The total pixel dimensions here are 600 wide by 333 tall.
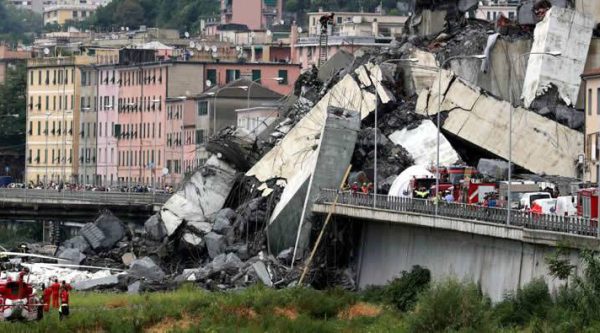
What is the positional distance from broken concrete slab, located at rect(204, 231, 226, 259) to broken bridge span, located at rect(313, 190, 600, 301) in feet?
30.1

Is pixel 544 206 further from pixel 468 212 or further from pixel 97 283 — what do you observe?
pixel 97 283

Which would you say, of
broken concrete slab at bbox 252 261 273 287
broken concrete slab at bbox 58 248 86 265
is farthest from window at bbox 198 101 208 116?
broken concrete slab at bbox 252 261 273 287

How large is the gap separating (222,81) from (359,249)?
285 feet

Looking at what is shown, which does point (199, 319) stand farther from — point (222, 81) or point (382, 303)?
point (222, 81)

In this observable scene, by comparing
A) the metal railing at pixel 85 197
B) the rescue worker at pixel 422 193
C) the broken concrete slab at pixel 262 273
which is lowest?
the broken concrete slab at pixel 262 273

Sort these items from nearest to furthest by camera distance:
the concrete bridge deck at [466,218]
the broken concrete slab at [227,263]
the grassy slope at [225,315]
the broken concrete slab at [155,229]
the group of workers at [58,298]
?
the concrete bridge deck at [466,218] < the grassy slope at [225,315] < the group of workers at [58,298] < the broken concrete slab at [227,263] < the broken concrete slab at [155,229]

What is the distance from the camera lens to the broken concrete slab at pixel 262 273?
113562 mm

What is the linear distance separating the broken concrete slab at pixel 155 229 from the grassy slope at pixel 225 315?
23973 mm

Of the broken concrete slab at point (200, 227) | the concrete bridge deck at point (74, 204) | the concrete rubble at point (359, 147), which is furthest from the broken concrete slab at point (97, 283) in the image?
the concrete bridge deck at point (74, 204)

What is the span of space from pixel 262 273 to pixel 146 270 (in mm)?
8882

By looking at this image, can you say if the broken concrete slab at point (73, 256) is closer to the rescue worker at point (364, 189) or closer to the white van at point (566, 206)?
the rescue worker at point (364, 189)

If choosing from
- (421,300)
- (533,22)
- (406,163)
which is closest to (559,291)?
(421,300)

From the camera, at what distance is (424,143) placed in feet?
407

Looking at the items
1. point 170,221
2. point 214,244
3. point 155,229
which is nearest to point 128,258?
point 155,229
